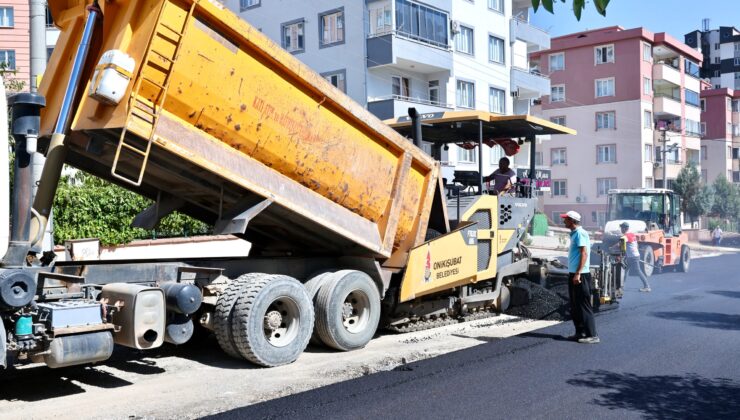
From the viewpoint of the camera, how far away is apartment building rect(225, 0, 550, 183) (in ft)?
87.6

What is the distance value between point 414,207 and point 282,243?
159 cm

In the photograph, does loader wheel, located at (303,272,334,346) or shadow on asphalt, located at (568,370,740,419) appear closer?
shadow on asphalt, located at (568,370,740,419)

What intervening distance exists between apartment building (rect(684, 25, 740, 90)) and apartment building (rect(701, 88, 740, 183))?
14.0 m

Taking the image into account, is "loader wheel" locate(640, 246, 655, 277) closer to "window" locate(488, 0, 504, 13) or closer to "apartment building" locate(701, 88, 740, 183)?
"window" locate(488, 0, 504, 13)

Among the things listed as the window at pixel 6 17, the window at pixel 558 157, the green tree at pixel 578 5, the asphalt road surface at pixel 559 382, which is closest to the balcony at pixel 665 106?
the window at pixel 558 157

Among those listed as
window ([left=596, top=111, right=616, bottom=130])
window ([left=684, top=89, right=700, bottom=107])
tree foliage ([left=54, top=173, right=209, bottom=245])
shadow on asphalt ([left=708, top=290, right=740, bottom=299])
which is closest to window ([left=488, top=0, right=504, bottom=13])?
window ([left=596, top=111, right=616, bottom=130])

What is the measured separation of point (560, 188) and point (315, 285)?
1716 inches

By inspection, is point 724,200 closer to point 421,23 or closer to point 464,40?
point 464,40

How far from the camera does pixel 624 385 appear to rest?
19.8ft

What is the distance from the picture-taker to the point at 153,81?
5793 mm

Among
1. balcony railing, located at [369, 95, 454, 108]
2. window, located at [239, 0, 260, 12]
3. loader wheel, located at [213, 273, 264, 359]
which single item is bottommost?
loader wheel, located at [213, 273, 264, 359]

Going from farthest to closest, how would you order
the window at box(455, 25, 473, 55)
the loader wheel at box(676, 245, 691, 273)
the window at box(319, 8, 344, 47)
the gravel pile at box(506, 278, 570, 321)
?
the window at box(455, 25, 473, 55) → the window at box(319, 8, 344, 47) → the loader wheel at box(676, 245, 691, 273) → the gravel pile at box(506, 278, 570, 321)

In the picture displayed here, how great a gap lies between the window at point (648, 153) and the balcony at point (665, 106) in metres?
2.51

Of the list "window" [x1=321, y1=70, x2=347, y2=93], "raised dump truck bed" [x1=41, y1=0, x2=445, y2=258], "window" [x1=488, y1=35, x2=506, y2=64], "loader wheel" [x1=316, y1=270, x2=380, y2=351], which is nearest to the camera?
"raised dump truck bed" [x1=41, y1=0, x2=445, y2=258]
